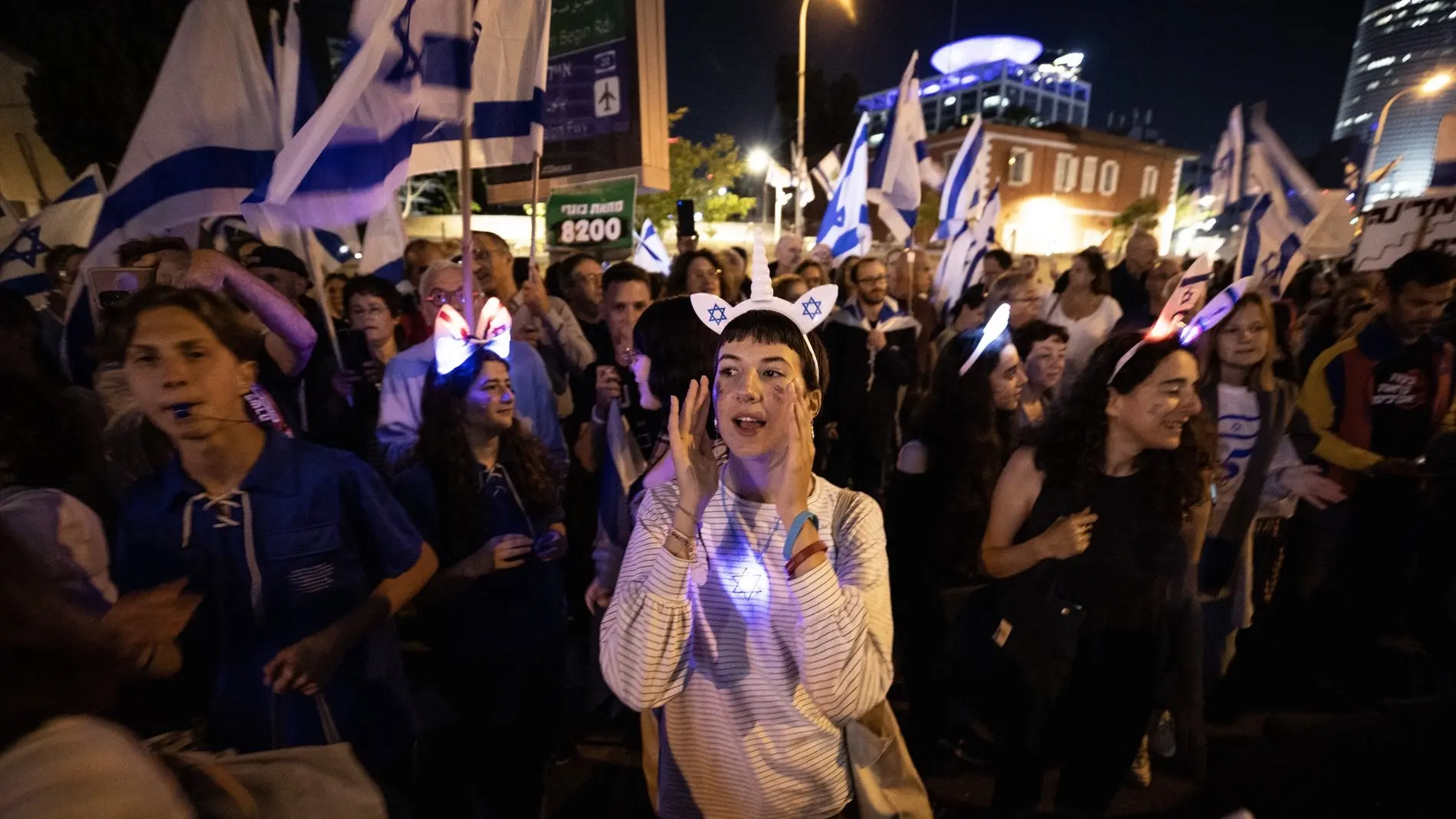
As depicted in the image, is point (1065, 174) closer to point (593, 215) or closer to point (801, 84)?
point (801, 84)

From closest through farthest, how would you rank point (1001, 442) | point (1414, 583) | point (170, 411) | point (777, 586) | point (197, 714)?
point (777, 586), point (170, 411), point (197, 714), point (1001, 442), point (1414, 583)

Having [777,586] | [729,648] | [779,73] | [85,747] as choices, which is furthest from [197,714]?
[779,73]

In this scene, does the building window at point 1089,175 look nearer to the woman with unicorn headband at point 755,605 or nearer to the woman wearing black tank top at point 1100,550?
the woman wearing black tank top at point 1100,550

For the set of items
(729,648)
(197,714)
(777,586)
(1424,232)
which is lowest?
(197,714)

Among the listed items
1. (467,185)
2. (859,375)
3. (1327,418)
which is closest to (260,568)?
(467,185)

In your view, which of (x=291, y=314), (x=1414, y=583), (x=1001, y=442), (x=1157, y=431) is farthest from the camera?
(x=1414, y=583)

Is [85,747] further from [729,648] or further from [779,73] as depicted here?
[779,73]

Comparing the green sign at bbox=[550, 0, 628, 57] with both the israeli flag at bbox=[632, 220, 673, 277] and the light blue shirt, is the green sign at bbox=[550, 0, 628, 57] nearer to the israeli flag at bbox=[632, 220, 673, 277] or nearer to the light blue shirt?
the israeli flag at bbox=[632, 220, 673, 277]

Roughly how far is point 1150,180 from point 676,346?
202 feet

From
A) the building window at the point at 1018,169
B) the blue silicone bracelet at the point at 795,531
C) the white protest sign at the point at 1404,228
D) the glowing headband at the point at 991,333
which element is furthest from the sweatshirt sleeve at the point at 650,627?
the building window at the point at 1018,169

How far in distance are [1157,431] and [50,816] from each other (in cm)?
291

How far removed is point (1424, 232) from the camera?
502cm

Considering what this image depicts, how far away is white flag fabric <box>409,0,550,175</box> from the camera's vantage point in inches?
132

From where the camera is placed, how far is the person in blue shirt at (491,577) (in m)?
2.60
